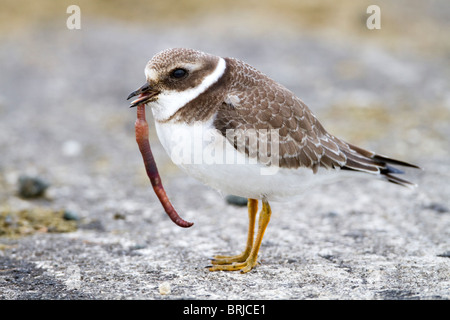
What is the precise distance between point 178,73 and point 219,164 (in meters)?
0.86

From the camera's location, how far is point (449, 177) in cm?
827

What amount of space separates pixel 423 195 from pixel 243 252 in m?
3.11

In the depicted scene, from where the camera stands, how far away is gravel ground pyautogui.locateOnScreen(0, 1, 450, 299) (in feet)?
16.9

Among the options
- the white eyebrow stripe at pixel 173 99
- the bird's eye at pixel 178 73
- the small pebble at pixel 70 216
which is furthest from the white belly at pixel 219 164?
the small pebble at pixel 70 216

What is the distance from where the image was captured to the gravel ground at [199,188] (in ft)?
16.9

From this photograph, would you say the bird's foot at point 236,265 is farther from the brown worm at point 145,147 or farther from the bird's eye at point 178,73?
the bird's eye at point 178,73

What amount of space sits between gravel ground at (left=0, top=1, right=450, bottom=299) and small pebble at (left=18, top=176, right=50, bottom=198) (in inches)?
5.1

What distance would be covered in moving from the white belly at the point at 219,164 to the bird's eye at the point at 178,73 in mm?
420

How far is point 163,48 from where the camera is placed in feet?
43.0

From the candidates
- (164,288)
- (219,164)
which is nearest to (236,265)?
(164,288)

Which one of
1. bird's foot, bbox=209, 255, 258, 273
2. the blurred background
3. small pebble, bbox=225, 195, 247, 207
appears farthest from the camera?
the blurred background

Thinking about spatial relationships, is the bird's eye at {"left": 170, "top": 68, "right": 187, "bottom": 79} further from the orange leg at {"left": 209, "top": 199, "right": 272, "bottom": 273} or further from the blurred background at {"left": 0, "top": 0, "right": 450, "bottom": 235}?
the blurred background at {"left": 0, "top": 0, "right": 450, "bottom": 235}

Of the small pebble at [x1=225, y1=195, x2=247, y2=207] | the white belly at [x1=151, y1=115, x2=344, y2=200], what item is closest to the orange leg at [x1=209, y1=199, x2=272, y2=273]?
the white belly at [x1=151, y1=115, x2=344, y2=200]
